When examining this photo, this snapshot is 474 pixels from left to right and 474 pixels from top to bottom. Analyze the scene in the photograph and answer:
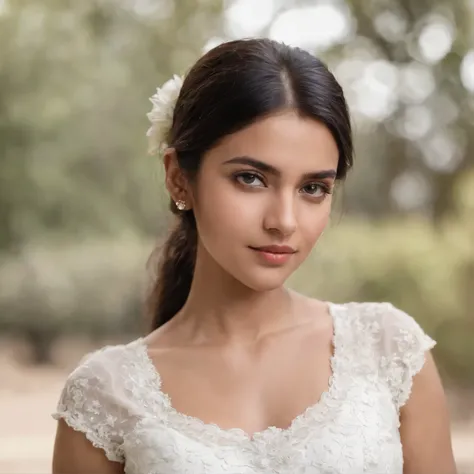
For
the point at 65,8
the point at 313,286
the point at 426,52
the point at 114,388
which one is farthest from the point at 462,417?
the point at 65,8

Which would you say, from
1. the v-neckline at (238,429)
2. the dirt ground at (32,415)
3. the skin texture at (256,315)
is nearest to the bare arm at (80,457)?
the skin texture at (256,315)

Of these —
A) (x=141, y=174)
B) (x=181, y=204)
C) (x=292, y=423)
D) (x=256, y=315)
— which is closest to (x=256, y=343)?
(x=256, y=315)

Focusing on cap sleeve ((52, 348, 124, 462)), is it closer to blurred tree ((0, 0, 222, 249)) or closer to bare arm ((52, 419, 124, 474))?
bare arm ((52, 419, 124, 474))

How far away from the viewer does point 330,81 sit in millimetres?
1427

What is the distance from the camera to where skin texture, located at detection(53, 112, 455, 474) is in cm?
134

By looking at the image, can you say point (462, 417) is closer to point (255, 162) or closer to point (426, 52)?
point (426, 52)

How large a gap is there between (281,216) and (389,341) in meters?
0.37

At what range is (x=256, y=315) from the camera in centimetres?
153

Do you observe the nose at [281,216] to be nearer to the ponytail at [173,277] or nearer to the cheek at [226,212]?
the cheek at [226,212]

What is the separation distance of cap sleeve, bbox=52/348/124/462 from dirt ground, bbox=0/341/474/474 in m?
1.46

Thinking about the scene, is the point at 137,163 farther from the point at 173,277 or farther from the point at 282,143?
the point at 282,143

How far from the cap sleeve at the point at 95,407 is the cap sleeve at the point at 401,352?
499mm

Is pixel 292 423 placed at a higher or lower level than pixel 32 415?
lower

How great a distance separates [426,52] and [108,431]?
206cm
